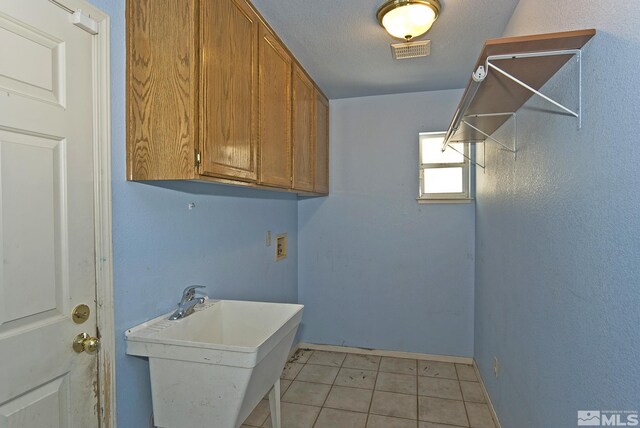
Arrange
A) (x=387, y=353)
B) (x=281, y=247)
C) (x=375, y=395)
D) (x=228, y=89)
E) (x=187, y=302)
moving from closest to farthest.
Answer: (x=228, y=89)
(x=187, y=302)
(x=375, y=395)
(x=281, y=247)
(x=387, y=353)

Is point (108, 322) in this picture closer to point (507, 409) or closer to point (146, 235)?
point (146, 235)

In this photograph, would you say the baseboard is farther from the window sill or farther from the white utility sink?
the white utility sink

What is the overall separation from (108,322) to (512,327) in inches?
76.3

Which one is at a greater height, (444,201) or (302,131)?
(302,131)

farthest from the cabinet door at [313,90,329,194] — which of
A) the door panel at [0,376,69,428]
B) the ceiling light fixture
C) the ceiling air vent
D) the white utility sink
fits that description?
the door panel at [0,376,69,428]

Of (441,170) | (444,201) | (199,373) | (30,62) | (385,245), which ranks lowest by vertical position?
(199,373)

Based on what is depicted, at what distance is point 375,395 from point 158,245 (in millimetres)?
1903

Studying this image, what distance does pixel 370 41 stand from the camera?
2240mm

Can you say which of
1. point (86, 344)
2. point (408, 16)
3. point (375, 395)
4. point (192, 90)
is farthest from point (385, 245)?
point (86, 344)

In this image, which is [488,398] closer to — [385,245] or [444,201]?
[385,245]

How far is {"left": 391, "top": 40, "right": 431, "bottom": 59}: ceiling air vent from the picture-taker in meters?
2.25

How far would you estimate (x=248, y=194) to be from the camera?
253cm

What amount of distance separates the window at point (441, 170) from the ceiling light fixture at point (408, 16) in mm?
1404

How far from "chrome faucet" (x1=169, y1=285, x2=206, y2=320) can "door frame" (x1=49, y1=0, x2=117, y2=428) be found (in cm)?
31
